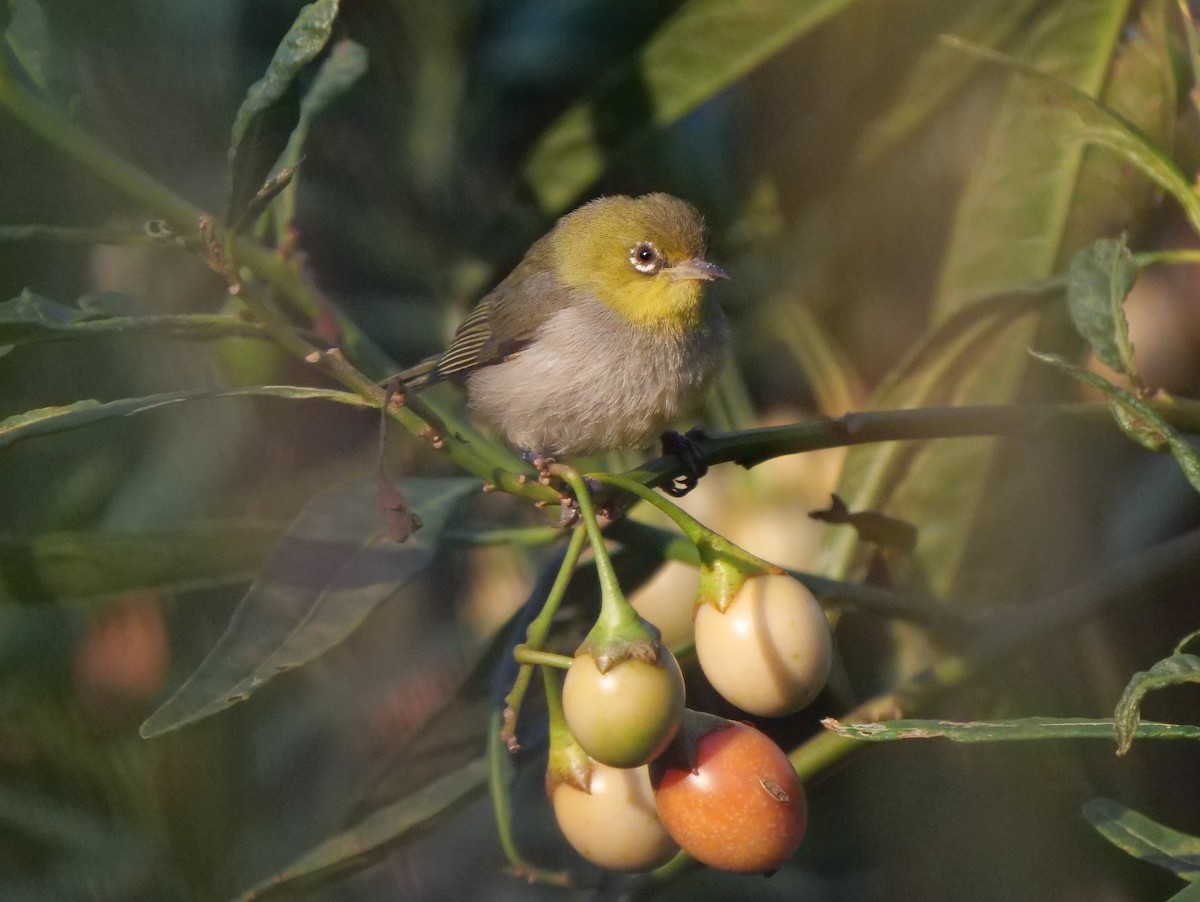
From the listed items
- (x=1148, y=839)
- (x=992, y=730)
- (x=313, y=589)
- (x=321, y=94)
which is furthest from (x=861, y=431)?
(x=321, y=94)

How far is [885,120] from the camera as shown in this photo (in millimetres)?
2139

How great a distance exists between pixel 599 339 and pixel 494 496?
1.28ft

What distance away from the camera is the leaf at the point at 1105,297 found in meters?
1.43

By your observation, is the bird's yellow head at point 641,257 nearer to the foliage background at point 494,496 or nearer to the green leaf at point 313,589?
the foliage background at point 494,496

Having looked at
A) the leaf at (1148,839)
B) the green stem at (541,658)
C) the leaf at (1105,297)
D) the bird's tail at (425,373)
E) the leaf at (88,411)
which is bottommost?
the leaf at (1148,839)

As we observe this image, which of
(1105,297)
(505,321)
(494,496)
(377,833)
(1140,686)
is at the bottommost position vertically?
(377,833)

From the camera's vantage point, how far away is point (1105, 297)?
147 centimetres

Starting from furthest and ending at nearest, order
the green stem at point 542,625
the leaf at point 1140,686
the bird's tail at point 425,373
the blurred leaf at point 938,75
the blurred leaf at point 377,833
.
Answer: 1. the bird's tail at point 425,373
2. the blurred leaf at point 938,75
3. the blurred leaf at point 377,833
4. the green stem at point 542,625
5. the leaf at point 1140,686

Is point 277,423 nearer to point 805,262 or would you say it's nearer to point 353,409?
point 353,409

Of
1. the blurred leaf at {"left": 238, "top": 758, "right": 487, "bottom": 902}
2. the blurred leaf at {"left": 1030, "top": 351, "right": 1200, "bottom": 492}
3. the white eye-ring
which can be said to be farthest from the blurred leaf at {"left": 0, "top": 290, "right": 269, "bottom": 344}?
the white eye-ring

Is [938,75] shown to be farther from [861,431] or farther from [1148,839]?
[1148,839]

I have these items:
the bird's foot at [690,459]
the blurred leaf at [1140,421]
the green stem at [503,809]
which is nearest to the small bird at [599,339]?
the bird's foot at [690,459]

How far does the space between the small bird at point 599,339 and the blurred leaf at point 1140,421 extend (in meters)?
1.03

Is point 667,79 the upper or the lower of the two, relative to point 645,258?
upper
